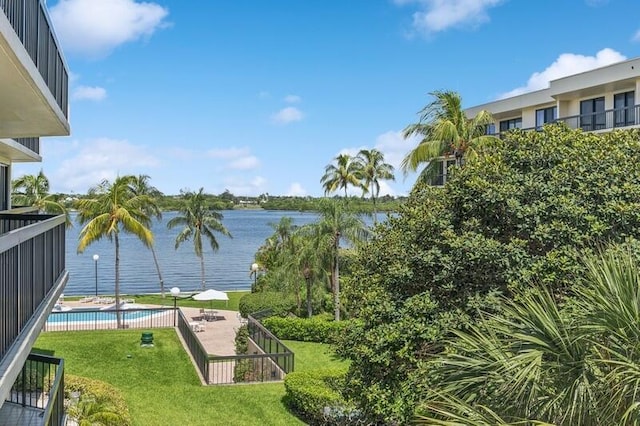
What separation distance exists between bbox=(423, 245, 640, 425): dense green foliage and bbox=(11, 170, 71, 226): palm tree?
3228cm

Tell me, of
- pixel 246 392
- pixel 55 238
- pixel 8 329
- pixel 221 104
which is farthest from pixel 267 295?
pixel 8 329

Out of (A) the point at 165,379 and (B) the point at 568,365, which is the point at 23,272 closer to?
(B) the point at 568,365

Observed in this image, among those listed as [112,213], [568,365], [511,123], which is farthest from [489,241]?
[511,123]

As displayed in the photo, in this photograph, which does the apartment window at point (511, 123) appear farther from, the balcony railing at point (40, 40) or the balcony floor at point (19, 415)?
the balcony floor at point (19, 415)

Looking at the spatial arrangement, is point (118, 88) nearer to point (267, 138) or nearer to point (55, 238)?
point (267, 138)

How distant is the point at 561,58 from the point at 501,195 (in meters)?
37.4

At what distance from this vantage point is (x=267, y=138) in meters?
56.6

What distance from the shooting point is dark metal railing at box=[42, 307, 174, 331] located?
2861 cm

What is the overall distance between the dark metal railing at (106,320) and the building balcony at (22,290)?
19358 mm

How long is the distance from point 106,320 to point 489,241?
27.8m

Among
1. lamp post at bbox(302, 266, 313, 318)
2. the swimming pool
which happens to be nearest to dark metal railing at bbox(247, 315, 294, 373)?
lamp post at bbox(302, 266, 313, 318)

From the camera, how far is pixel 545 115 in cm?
3062

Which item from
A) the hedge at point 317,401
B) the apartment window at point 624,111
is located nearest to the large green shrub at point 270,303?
the hedge at point 317,401

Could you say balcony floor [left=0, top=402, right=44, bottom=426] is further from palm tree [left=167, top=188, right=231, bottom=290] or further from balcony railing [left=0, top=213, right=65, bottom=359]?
palm tree [left=167, top=188, right=231, bottom=290]
